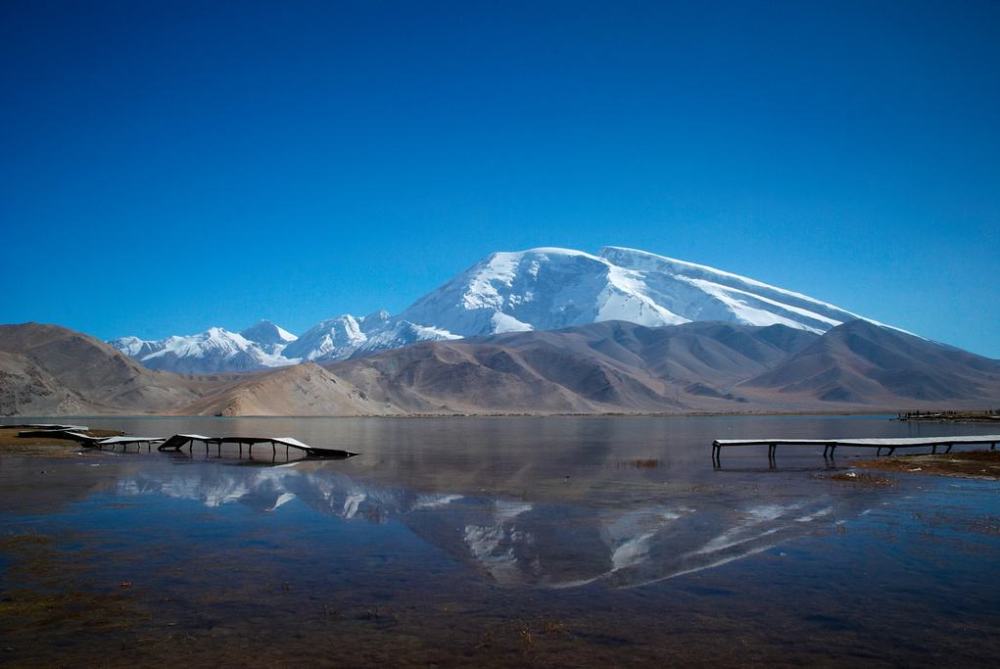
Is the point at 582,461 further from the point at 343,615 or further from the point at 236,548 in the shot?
the point at 343,615

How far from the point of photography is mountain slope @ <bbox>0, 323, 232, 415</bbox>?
135 metres

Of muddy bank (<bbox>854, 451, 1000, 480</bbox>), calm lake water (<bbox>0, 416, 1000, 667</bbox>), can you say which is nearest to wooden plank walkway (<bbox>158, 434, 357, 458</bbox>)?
calm lake water (<bbox>0, 416, 1000, 667</bbox>)

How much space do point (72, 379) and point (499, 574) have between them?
578ft

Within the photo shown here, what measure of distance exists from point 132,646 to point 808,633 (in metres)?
9.00

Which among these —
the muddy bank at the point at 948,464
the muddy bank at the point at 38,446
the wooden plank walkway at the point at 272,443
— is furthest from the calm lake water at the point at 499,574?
the muddy bank at the point at 38,446

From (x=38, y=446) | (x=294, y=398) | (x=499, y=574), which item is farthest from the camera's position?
(x=294, y=398)

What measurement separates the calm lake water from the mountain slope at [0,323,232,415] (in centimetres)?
12920

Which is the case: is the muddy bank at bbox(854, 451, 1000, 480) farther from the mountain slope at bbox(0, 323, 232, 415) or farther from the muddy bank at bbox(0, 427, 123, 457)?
the mountain slope at bbox(0, 323, 232, 415)

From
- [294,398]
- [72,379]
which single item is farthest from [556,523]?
[72,379]

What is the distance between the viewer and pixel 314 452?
41.8 m

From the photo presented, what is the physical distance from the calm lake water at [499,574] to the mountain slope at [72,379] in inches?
5087

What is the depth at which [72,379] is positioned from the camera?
533ft

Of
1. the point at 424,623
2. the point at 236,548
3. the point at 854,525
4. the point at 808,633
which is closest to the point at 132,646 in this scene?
the point at 424,623

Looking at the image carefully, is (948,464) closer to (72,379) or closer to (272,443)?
(272,443)
